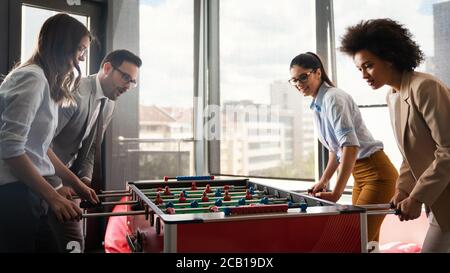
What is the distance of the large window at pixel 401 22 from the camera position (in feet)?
8.58

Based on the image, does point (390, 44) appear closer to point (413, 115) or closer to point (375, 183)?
point (413, 115)

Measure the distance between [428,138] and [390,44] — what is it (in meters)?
0.40

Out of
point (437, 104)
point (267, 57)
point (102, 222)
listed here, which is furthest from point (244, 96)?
point (437, 104)

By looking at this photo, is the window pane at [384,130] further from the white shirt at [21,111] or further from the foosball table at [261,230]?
the white shirt at [21,111]

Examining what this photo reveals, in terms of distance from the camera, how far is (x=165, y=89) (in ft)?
12.3

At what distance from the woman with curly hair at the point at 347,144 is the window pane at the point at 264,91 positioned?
932mm

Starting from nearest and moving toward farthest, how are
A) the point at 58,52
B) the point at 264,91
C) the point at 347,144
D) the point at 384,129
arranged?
the point at 58,52
the point at 347,144
the point at 384,129
the point at 264,91

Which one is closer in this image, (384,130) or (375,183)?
(375,183)

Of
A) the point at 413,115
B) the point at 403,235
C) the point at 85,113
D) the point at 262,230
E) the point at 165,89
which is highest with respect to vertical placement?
the point at 165,89

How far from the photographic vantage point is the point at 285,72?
342 cm

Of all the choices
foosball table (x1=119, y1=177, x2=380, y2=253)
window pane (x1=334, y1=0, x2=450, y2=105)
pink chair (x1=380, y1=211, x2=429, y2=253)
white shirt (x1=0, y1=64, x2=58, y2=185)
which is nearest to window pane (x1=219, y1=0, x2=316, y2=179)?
window pane (x1=334, y1=0, x2=450, y2=105)

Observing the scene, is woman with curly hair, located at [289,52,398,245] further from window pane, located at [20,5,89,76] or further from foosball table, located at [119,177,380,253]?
window pane, located at [20,5,89,76]

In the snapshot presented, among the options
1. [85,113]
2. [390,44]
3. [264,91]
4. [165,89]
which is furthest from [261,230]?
[165,89]

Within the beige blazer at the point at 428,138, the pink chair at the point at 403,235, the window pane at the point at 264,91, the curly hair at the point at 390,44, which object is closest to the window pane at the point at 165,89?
the window pane at the point at 264,91
